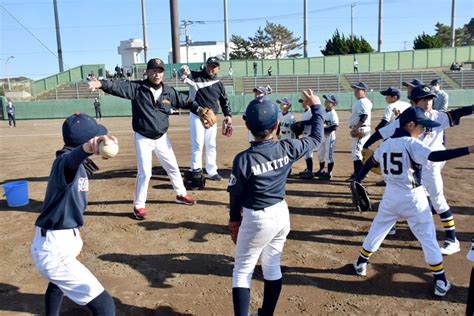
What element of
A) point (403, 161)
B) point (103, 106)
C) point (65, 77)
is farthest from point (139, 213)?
point (65, 77)

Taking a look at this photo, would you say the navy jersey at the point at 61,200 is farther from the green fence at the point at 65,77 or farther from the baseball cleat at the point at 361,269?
the green fence at the point at 65,77

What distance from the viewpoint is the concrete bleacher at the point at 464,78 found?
1414 inches

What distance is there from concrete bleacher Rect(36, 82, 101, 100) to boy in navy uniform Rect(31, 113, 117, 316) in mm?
33193

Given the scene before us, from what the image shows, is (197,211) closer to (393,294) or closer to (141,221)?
(141,221)

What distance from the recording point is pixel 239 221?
324 centimetres

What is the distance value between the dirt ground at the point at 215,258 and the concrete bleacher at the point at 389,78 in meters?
30.8

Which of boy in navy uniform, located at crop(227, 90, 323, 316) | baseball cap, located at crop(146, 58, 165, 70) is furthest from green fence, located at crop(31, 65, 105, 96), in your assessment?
boy in navy uniform, located at crop(227, 90, 323, 316)

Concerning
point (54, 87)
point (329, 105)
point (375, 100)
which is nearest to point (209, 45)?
point (54, 87)

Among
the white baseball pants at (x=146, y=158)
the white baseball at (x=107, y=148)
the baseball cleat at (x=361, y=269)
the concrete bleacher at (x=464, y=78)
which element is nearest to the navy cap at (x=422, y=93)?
the baseball cleat at (x=361, y=269)

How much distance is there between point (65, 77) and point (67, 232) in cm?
4159

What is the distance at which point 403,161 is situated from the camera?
3.87 m

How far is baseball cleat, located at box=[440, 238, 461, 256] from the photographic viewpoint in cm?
477

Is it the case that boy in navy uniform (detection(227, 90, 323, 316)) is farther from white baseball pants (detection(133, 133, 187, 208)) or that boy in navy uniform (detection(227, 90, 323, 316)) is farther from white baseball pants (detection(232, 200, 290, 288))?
white baseball pants (detection(133, 133, 187, 208))

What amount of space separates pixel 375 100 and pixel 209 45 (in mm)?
75716
